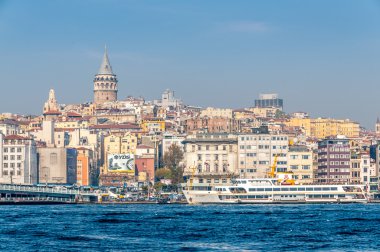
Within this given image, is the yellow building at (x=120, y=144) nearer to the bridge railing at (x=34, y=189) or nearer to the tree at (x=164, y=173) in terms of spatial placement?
the tree at (x=164, y=173)

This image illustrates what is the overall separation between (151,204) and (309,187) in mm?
12895

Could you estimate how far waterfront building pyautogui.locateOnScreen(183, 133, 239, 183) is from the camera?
13988 cm

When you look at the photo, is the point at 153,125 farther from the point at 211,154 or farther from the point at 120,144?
the point at 211,154

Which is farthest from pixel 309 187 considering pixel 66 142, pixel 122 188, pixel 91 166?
pixel 66 142

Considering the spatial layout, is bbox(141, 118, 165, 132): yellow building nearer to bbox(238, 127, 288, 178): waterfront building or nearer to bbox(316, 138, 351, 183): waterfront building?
bbox(316, 138, 351, 183): waterfront building

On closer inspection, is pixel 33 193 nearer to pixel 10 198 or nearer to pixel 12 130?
pixel 10 198

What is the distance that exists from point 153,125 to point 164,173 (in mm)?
39119

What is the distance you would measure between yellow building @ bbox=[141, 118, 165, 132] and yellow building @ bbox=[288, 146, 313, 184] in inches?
1989

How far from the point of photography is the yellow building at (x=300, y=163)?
136 m

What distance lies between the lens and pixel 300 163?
5369 inches

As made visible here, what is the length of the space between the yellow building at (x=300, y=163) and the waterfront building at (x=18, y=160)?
87.6 feet

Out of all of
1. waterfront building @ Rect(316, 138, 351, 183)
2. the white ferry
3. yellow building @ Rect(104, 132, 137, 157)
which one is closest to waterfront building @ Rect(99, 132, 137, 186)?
yellow building @ Rect(104, 132, 137, 157)

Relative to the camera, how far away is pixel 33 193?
119 m

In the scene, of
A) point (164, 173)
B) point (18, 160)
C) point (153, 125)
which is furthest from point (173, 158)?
point (153, 125)
